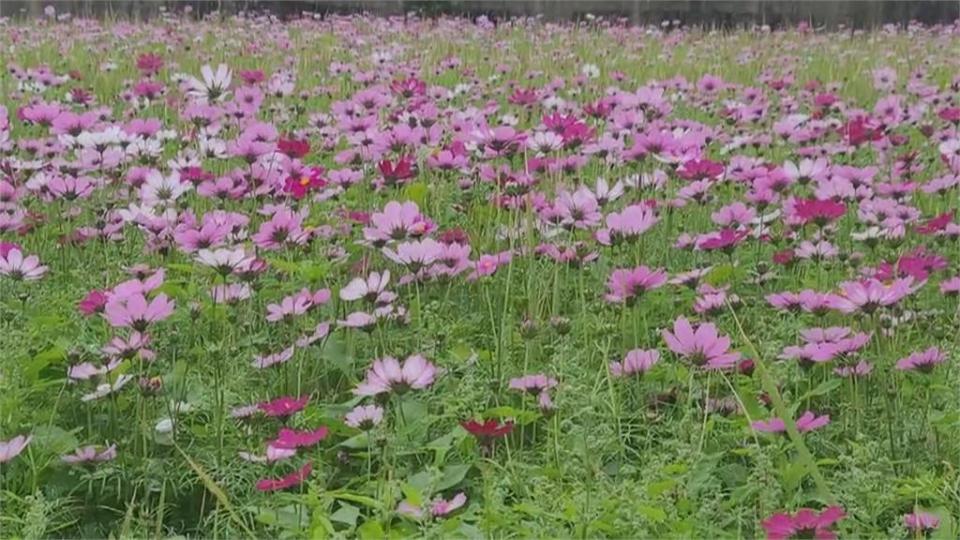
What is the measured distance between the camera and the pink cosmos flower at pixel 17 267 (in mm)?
1474

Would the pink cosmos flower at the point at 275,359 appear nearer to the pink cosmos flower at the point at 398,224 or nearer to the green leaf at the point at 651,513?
the pink cosmos flower at the point at 398,224

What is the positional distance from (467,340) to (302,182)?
41cm

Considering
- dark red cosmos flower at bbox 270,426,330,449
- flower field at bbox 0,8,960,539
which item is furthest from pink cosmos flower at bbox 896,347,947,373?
dark red cosmos flower at bbox 270,426,330,449

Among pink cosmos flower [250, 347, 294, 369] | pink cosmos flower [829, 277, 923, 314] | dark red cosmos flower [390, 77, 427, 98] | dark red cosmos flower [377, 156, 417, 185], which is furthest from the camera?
dark red cosmos flower [390, 77, 427, 98]

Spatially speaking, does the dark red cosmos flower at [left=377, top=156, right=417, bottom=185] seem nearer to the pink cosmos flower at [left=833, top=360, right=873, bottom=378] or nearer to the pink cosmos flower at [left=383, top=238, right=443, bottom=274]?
the pink cosmos flower at [left=383, top=238, right=443, bottom=274]

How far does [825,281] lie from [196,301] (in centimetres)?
93

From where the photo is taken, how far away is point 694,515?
3.53ft

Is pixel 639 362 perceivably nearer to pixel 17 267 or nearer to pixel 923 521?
pixel 923 521

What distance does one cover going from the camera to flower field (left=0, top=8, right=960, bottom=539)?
110 cm

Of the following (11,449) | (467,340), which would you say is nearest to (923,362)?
(467,340)

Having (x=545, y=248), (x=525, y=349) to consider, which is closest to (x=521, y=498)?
(x=525, y=349)

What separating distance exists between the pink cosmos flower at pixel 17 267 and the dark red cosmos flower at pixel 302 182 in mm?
401

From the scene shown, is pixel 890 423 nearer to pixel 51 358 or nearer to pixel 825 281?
pixel 825 281

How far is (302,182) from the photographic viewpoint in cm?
180
